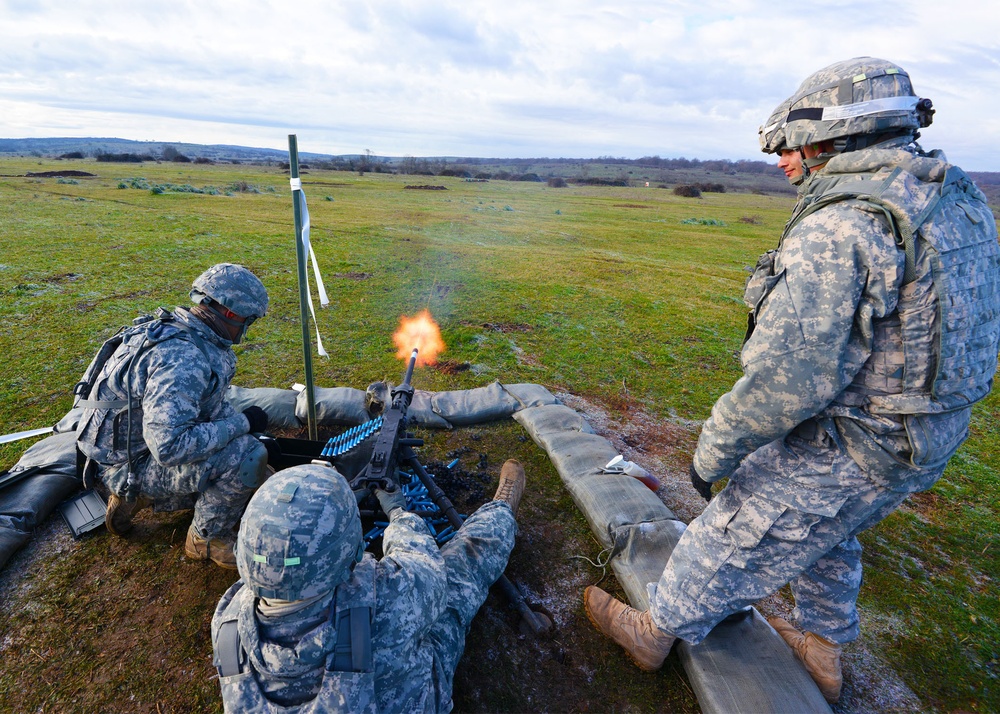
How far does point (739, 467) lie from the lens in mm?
2689

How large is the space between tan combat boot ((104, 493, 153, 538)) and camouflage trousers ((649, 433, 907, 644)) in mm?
3790

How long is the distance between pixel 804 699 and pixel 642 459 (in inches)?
108

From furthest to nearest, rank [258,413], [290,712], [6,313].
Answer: [6,313] → [258,413] → [290,712]

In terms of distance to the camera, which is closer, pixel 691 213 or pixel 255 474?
pixel 255 474

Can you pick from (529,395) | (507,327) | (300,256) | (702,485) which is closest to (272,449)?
(300,256)

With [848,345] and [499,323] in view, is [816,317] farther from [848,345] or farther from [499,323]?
[499,323]

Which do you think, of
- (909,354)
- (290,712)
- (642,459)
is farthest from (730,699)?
(642,459)

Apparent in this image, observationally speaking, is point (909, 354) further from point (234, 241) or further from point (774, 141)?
point (234, 241)

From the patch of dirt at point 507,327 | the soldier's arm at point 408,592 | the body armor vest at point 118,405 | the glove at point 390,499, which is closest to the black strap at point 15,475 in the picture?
the body armor vest at point 118,405

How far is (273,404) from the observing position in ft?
17.6

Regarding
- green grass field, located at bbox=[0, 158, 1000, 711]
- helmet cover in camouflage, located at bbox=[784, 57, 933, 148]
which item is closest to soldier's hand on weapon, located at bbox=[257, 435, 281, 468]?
green grass field, located at bbox=[0, 158, 1000, 711]

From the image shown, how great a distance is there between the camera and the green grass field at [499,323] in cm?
384

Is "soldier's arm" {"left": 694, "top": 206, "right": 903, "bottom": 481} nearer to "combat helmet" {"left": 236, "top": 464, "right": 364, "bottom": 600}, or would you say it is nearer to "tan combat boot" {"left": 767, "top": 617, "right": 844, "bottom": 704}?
"tan combat boot" {"left": 767, "top": 617, "right": 844, "bottom": 704}

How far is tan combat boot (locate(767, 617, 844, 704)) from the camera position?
9.53 ft
